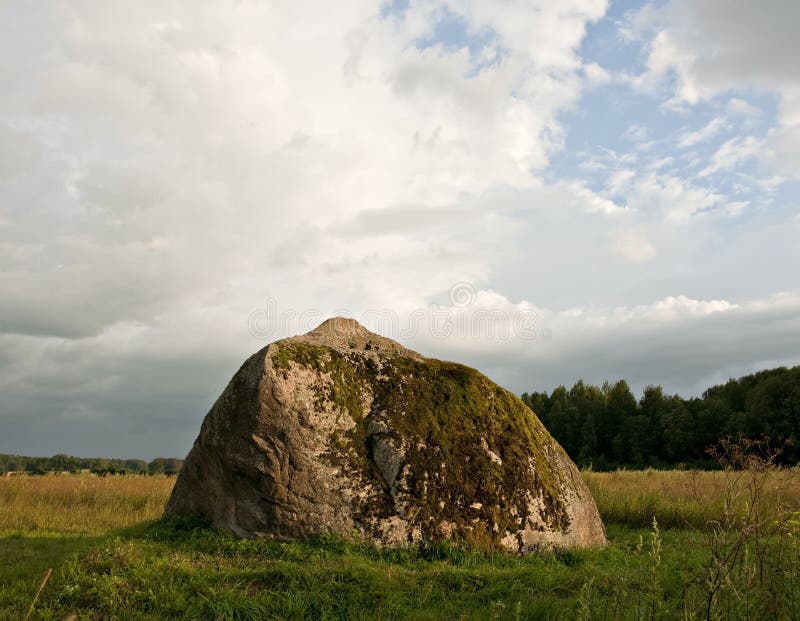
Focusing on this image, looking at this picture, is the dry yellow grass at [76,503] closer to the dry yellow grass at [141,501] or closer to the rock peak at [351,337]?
the dry yellow grass at [141,501]

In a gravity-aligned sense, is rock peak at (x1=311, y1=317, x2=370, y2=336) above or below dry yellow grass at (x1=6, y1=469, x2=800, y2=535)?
above

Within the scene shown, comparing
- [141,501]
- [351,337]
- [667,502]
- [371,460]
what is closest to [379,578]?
[371,460]

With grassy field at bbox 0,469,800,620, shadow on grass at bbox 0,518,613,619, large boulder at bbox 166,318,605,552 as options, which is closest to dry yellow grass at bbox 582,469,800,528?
grassy field at bbox 0,469,800,620

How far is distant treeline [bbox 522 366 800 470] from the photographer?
1889 inches

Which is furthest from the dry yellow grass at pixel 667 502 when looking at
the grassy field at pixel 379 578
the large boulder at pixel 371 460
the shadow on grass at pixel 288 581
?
the shadow on grass at pixel 288 581

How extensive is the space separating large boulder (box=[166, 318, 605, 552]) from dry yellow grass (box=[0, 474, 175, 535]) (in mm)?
6402

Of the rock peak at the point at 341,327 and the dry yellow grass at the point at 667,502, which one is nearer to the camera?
the rock peak at the point at 341,327

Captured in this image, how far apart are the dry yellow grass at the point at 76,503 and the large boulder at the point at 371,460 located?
6.40m

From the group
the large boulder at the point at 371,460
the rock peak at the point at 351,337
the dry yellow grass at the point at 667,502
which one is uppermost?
the rock peak at the point at 351,337

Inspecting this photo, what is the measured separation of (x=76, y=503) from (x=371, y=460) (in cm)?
1220

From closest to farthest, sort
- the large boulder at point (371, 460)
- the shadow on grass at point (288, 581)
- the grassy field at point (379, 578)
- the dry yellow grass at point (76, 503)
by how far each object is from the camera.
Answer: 1. the grassy field at point (379, 578)
2. the shadow on grass at point (288, 581)
3. the large boulder at point (371, 460)
4. the dry yellow grass at point (76, 503)

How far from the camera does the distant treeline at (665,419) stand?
1889 inches

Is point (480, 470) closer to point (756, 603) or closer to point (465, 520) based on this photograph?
point (465, 520)

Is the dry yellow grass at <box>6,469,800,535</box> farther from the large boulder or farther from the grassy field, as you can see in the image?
the large boulder
